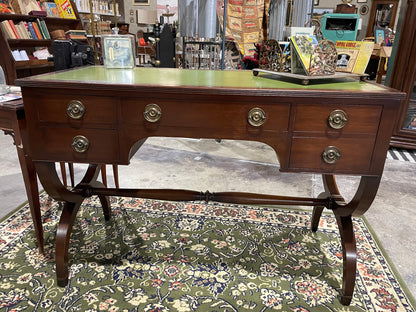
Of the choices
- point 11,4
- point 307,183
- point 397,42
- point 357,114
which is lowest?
point 307,183

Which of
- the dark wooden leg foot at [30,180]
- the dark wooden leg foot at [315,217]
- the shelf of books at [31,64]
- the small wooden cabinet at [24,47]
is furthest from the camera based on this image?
the shelf of books at [31,64]

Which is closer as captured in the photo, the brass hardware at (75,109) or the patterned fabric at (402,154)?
the brass hardware at (75,109)

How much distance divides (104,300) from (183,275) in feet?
1.26

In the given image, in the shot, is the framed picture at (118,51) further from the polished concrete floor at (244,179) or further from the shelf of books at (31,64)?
the shelf of books at (31,64)

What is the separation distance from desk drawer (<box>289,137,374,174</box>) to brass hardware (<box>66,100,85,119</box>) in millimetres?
835

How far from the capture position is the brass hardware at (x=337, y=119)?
1.17 metres

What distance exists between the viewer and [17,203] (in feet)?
7.25

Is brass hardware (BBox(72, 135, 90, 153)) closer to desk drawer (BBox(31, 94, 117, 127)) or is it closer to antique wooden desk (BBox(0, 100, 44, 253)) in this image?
desk drawer (BBox(31, 94, 117, 127))

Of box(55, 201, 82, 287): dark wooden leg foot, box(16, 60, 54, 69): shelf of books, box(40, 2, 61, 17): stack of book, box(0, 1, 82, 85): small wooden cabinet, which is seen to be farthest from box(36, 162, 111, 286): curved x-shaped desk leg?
box(40, 2, 61, 17): stack of book

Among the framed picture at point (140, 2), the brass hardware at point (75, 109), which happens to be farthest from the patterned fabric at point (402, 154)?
the framed picture at point (140, 2)

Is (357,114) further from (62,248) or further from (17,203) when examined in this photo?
(17,203)

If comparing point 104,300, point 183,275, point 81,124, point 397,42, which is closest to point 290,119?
point 81,124

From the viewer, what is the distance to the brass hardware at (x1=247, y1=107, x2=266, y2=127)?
3.92ft

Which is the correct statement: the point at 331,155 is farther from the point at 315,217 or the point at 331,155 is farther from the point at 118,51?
the point at 118,51
